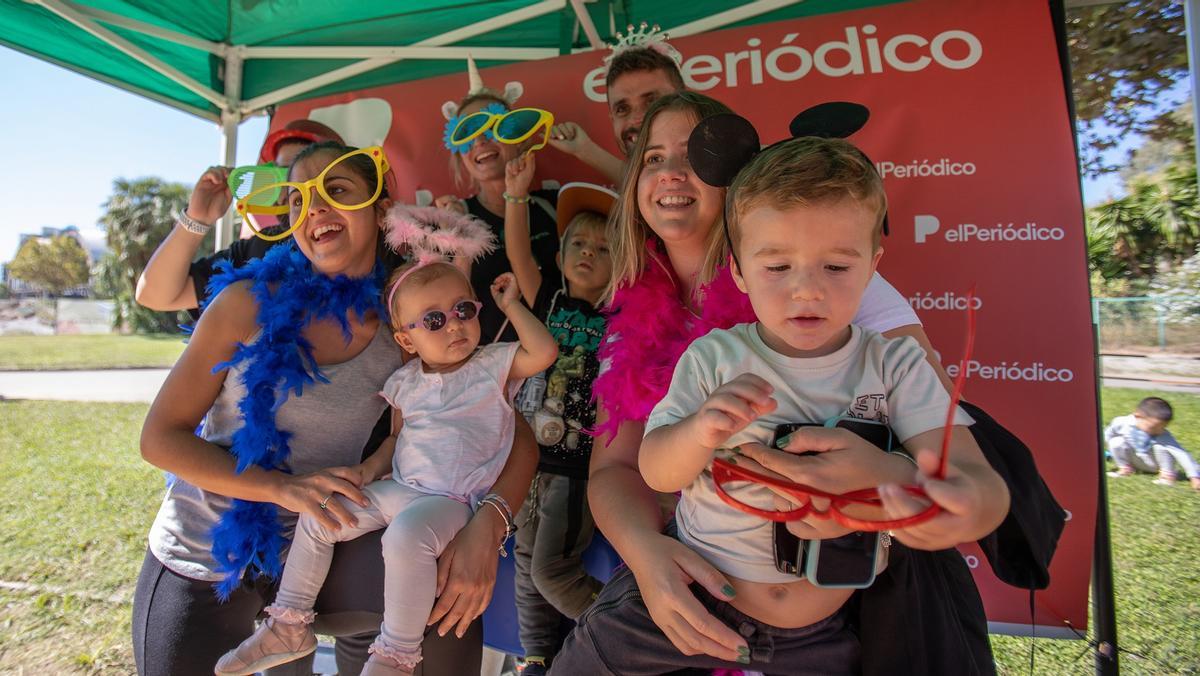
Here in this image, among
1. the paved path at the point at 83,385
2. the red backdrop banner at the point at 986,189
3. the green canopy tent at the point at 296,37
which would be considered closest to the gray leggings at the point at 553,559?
the red backdrop banner at the point at 986,189

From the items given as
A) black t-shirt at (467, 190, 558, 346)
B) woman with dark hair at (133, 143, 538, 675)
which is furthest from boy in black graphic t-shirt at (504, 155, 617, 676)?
woman with dark hair at (133, 143, 538, 675)

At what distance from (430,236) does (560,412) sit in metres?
0.70

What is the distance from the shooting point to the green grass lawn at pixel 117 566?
2859mm

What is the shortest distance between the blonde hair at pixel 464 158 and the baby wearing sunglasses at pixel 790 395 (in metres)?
1.60

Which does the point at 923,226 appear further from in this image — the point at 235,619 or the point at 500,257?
the point at 235,619

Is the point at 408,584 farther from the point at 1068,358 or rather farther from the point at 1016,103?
the point at 1016,103

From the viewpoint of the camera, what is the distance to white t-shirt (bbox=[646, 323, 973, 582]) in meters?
0.99

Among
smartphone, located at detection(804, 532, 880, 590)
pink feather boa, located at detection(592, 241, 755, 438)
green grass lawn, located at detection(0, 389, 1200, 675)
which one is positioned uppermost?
pink feather boa, located at detection(592, 241, 755, 438)

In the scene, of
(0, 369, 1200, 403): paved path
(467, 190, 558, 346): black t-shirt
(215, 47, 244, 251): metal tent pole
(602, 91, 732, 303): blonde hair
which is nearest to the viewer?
(602, 91, 732, 303): blonde hair

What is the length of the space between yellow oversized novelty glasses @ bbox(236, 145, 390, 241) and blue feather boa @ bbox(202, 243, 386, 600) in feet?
0.56

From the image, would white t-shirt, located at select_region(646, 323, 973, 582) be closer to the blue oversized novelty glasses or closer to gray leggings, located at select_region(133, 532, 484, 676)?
gray leggings, located at select_region(133, 532, 484, 676)

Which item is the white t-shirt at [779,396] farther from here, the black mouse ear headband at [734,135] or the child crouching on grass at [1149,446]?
the child crouching on grass at [1149,446]

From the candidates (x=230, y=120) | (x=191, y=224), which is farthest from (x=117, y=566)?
(x=191, y=224)

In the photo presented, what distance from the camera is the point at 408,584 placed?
1.37 meters
